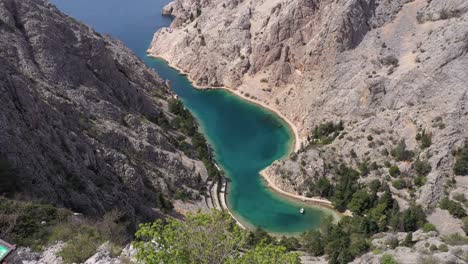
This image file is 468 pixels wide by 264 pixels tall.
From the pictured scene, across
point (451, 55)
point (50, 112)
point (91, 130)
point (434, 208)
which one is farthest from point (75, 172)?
point (451, 55)

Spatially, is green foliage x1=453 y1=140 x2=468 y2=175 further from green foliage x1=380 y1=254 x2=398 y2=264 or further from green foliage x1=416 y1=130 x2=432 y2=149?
green foliage x1=380 y1=254 x2=398 y2=264

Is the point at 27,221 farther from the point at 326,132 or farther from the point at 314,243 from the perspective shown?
the point at 326,132

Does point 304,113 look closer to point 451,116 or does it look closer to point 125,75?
point 451,116

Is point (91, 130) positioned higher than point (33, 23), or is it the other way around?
point (33, 23)

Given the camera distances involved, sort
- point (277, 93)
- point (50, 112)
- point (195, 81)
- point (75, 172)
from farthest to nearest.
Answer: point (195, 81), point (277, 93), point (50, 112), point (75, 172)

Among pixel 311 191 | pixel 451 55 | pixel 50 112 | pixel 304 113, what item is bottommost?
pixel 311 191

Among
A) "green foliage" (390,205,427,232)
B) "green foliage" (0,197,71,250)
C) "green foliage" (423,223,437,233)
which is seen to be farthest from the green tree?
"green foliage" (0,197,71,250)

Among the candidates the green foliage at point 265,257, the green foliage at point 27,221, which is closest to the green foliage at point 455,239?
the green foliage at point 265,257
